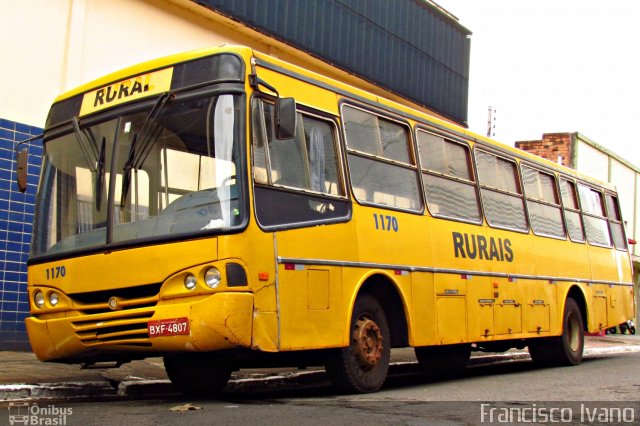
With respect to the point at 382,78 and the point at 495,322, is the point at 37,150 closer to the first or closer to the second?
the point at 495,322

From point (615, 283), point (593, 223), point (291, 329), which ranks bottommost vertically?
point (291, 329)

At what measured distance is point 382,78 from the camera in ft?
61.8

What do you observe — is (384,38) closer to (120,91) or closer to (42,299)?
(120,91)

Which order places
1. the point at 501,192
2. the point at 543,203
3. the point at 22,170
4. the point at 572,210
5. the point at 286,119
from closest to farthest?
the point at 286,119 < the point at 22,170 < the point at 501,192 < the point at 543,203 < the point at 572,210

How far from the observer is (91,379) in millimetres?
8977

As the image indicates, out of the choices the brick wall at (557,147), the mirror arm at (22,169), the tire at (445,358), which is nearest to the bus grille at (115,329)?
the mirror arm at (22,169)

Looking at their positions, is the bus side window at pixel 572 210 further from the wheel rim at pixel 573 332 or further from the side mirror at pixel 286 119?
the side mirror at pixel 286 119

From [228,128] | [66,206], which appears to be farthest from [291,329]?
[66,206]

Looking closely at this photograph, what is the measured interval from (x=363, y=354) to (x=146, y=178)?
8.95 feet

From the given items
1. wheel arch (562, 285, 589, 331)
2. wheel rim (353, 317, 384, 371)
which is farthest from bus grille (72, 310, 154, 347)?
wheel arch (562, 285, 589, 331)

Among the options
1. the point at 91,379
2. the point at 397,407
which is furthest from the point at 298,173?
the point at 91,379

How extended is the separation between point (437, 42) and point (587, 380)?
42.0 ft

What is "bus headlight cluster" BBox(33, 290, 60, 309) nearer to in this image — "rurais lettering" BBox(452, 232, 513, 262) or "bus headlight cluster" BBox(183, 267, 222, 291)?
"bus headlight cluster" BBox(183, 267, 222, 291)

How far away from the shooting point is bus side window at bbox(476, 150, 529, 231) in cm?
1120
